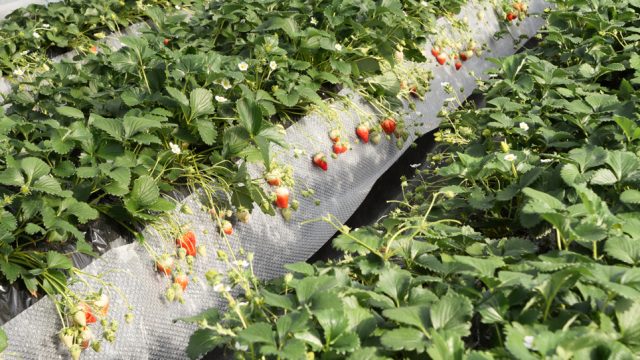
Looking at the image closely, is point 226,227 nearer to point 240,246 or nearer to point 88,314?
point 240,246

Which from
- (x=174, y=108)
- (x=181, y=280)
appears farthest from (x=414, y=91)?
(x=181, y=280)

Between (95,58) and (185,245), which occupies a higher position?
(95,58)

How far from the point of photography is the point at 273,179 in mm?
2836

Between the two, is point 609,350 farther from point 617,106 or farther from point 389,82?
point 389,82

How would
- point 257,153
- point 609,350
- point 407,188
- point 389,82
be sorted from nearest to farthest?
point 609,350 → point 257,153 → point 407,188 → point 389,82

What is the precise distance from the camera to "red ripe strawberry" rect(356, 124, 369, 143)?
3.45 m

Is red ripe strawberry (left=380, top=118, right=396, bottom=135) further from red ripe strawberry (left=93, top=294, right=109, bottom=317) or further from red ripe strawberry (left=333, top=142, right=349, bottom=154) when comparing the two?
red ripe strawberry (left=93, top=294, right=109, bottom=317)

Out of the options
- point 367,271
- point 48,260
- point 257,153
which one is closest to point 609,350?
point 367,271

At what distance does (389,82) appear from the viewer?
3.67 metres

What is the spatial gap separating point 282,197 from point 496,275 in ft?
4.33

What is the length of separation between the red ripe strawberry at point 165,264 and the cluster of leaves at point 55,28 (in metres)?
1.90

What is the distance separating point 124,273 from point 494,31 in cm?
330

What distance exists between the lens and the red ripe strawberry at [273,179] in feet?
9.29

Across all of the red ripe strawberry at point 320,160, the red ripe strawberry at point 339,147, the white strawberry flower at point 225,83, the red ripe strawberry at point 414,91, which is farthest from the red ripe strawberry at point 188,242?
the red ripe strawberry at point 414,91
